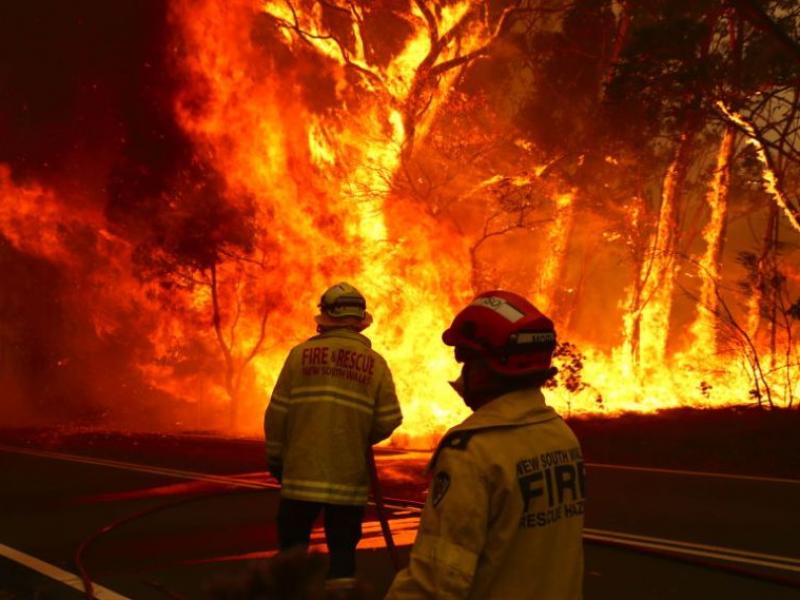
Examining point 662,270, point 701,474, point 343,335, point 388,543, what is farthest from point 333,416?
point 662,270

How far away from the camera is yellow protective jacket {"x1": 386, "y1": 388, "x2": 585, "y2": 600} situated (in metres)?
2.47

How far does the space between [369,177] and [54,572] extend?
1428 centimetres

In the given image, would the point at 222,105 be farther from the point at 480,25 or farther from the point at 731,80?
the point at 731,80

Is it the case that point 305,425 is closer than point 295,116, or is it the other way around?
point 305,425

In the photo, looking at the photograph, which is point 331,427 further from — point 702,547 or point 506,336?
point 702,547

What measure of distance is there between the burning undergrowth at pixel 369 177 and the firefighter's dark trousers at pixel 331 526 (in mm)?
12451

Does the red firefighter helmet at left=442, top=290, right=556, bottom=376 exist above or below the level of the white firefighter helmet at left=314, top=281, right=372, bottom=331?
below

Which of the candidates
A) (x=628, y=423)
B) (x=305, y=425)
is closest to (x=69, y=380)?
(x=628, y=423)

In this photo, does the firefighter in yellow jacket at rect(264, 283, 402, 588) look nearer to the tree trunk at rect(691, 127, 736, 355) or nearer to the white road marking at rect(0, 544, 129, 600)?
the white road marking at rect(0, 544, 129, 600)

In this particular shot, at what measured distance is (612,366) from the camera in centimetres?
2264

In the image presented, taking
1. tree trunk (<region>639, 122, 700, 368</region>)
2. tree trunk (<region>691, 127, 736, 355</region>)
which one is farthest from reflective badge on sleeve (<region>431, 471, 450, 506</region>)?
tree trunk (<region>691, 127, 736, 355</region>)

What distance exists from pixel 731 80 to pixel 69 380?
21379mm

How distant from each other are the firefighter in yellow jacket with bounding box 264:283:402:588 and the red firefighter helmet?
2353mm

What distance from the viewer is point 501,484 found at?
8.29ft
